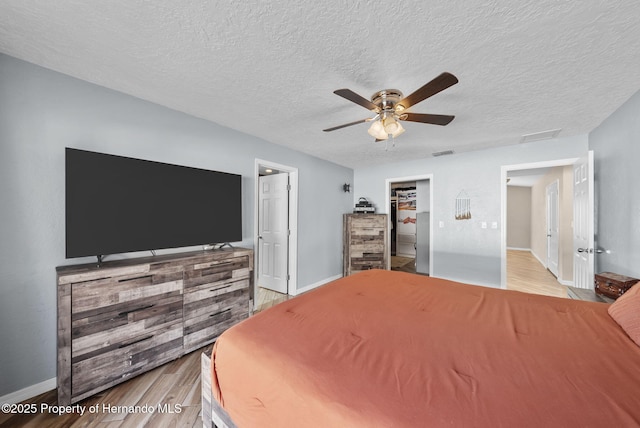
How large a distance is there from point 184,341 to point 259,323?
1.37 meters

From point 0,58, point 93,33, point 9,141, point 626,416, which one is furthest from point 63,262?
point 626,416

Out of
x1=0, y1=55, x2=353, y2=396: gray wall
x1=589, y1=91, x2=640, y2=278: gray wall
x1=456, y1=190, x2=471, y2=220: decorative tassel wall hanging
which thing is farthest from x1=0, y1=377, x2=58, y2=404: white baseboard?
x1=456, y1=190, x2=471, y2=220: decorative tassel wall hanging

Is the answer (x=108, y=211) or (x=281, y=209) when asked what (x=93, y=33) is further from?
(x=281, y=209)

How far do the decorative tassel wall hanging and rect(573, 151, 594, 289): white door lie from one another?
1.22 m

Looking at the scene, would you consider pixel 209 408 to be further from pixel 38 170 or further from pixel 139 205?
pixel 38 170

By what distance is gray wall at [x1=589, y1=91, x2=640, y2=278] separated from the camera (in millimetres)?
2023

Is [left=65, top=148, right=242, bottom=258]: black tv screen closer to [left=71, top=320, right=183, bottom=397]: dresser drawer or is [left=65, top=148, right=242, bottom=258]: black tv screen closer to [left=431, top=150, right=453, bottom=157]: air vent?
[left=71, top=320, right=183, bottom=397]: dresser drawer

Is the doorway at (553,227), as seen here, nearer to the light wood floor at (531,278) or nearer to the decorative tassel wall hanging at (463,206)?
the light wood floor at (531,278)

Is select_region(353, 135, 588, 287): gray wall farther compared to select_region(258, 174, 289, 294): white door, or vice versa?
select_region(258, 174, 289, 294): white door

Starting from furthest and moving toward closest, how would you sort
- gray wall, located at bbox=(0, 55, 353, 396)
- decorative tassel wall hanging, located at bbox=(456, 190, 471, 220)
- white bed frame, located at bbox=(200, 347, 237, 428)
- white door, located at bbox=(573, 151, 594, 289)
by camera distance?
decorative tassel wall hanging, located at bbox=(456, 190, 471, 220) < white door, located at bbox=(573, 151, 594, 289) < gray wall, located at bbox=(0, 55, 353, 396) < white bed frame, located at bbox=(200, 347, 237, 428)

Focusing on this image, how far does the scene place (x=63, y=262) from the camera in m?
1.80

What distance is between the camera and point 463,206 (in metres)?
3.96

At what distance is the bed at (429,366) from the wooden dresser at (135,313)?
0.94 metres

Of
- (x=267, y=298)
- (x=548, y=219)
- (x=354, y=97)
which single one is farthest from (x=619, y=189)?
(x=267, y=298)
